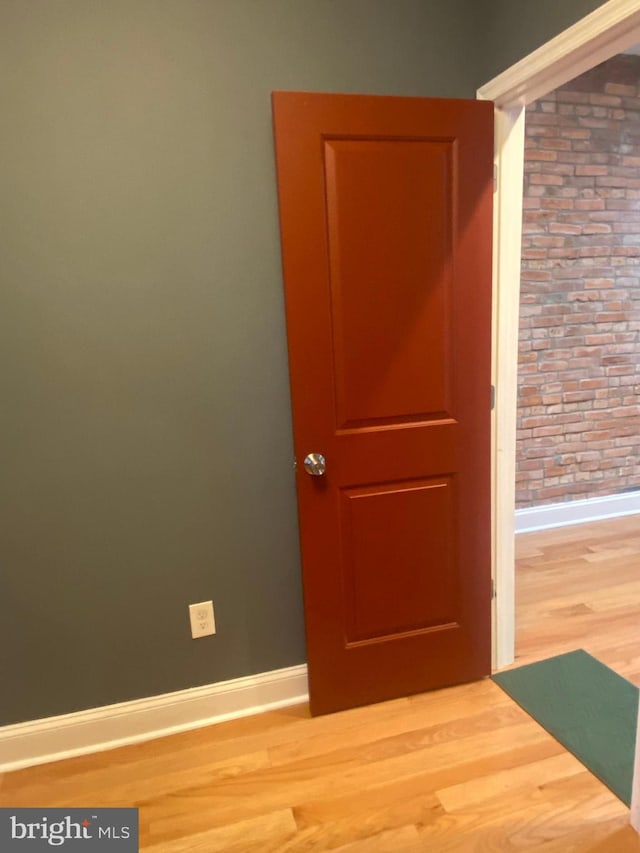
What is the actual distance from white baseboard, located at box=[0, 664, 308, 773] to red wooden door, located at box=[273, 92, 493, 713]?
0.56 feet

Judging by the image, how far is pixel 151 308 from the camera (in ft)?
5.77

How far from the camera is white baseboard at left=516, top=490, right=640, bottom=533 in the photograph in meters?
3.61

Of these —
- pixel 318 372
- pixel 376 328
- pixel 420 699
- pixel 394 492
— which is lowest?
pixel 420 699

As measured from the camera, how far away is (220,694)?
205 centimetres

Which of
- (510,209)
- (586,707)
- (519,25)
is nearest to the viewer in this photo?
(519,25)

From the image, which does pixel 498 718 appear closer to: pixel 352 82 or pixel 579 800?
pixel 579 800

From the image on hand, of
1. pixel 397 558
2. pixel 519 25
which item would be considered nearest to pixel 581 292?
pixel 519 25

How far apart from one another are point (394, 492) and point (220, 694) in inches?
38.3

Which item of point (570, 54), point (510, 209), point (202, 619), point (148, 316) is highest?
point (570, 54)

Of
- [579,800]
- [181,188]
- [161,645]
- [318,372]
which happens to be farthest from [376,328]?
[579,800]

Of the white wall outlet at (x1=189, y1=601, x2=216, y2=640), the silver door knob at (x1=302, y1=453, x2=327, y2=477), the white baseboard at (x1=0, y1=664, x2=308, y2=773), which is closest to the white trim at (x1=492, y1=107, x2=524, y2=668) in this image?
the silver door knob at (x1=302, y1=453, x2=327, y2=477)

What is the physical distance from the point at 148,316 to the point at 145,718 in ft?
4.56

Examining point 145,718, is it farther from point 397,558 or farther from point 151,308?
point 151,308

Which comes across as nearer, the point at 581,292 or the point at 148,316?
the point at 148,316
